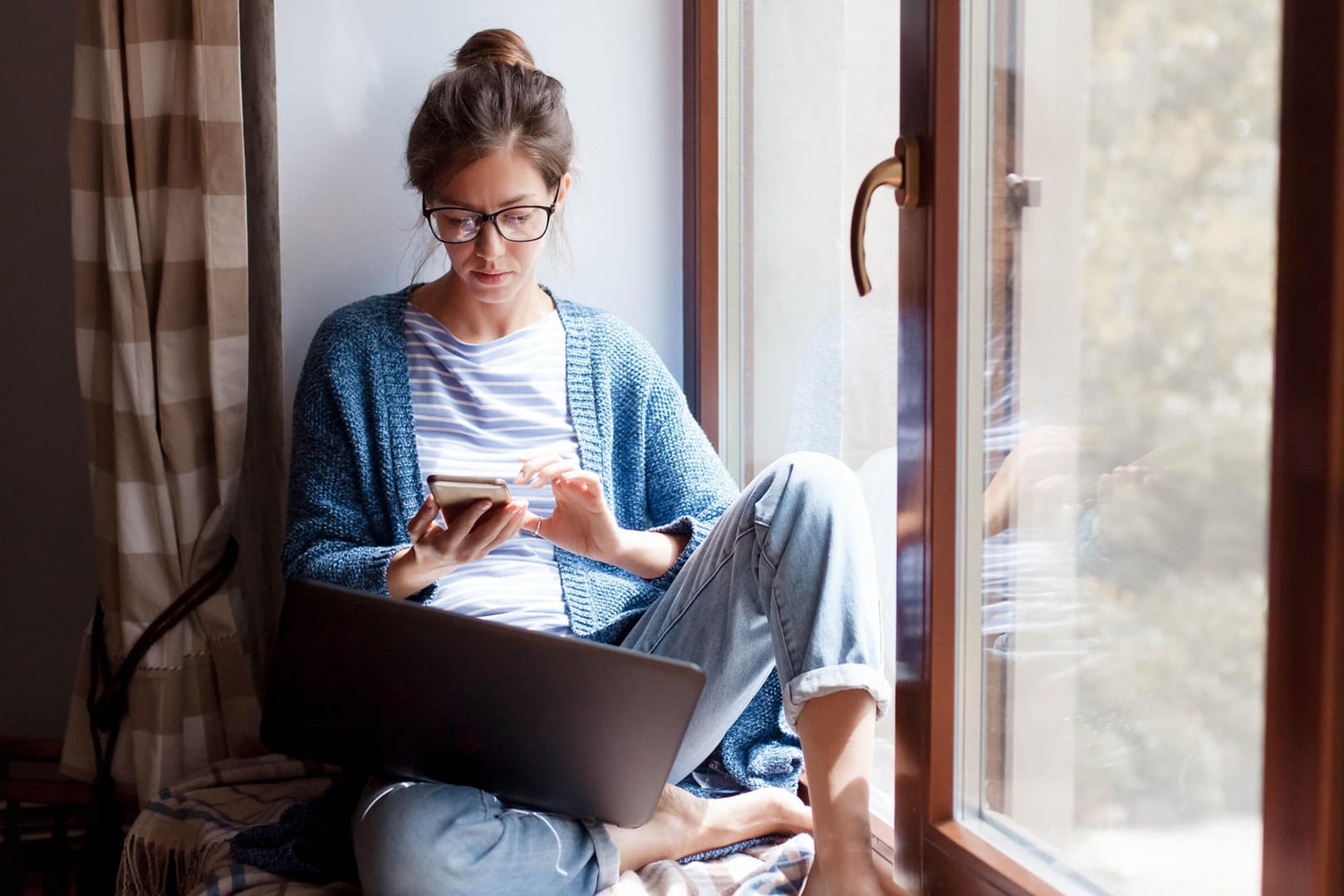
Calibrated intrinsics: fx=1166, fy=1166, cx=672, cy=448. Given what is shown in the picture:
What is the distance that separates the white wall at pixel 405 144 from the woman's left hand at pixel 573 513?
17.6 inches

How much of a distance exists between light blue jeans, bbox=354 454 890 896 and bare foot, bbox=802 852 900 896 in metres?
0.14

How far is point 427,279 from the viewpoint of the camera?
1.69m

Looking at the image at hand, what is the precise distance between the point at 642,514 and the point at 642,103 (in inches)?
25.9

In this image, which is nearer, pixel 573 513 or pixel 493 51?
pixel 573 513

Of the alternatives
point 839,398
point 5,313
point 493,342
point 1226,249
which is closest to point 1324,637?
point 1226,249

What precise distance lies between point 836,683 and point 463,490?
398 mm

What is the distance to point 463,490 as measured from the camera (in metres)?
1.11

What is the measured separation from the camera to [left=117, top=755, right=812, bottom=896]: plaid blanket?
1.18m

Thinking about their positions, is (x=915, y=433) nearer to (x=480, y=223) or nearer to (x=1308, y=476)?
(x=1308, y=476)

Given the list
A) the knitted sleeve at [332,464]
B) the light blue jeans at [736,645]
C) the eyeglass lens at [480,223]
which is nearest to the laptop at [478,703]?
A: the light blue jeans at [736,645]

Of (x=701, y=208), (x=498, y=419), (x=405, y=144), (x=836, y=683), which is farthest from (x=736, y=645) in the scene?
(x=405, y=144)

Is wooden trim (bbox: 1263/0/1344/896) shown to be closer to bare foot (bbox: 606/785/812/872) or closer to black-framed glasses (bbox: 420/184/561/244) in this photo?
→ bare foot (bbox: 606/785/812/872)

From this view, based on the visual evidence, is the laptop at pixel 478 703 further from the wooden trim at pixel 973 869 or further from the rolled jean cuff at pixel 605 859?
the wooden trim at pixel 973 869

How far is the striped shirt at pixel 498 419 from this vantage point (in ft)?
4.58
